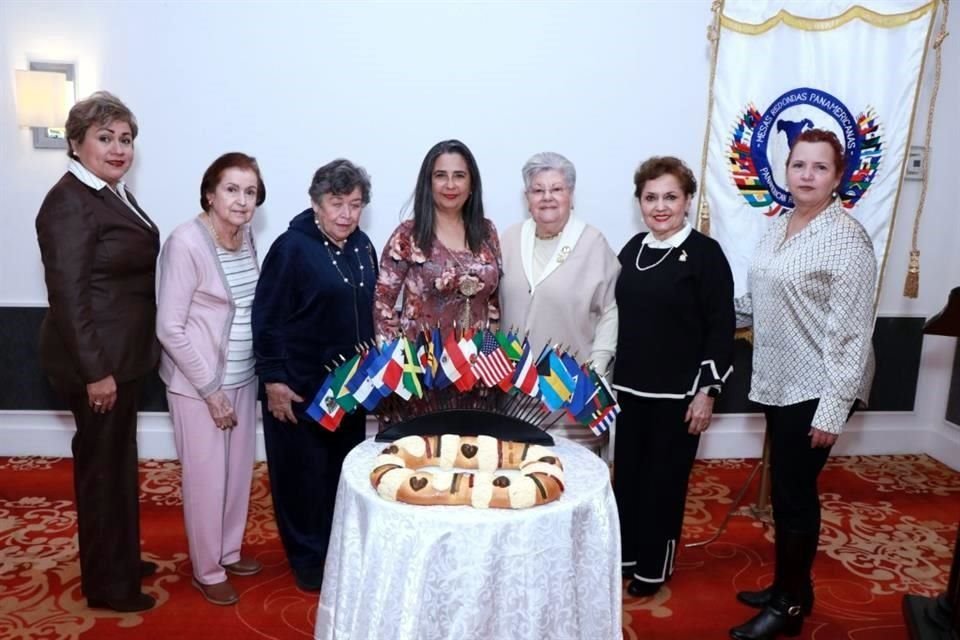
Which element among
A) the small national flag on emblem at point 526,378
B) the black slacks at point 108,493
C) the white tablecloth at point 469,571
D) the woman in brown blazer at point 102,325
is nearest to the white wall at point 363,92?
the woman in brown blazer at point 102,325

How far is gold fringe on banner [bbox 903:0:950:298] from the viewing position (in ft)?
12.8

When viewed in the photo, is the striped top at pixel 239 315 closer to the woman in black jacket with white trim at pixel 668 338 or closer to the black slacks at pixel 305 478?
the black slacks at pixel 305 478

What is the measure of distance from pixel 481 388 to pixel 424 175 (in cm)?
88

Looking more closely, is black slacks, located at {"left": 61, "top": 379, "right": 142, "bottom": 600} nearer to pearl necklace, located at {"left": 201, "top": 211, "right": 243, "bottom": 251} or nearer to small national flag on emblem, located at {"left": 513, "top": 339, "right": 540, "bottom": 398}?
pearl necklace, located at {"left": 201, "top": 211, "right": 243, "bottom": 251}

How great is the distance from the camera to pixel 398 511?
67.2 inches

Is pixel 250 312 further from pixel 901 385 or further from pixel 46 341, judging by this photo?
pixel 901 385

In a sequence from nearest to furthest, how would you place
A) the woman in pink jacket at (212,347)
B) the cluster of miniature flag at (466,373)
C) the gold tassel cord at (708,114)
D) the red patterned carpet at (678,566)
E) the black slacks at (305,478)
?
the cluster of miniature flag at (466,373), the woman in pink jacket at (212,347), the red patterned carpet at (678,566), the black slacks at (305,478), the gold tassel cord at (708,114)

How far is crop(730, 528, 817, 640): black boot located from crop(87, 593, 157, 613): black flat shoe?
2.03 meters

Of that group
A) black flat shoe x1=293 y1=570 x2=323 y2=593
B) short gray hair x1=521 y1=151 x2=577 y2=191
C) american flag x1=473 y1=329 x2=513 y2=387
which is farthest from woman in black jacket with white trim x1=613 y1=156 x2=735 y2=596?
black flat shoe x1=293 y1=570 x2=323 y2=593

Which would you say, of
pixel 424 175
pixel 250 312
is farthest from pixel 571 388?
pixel 250 312

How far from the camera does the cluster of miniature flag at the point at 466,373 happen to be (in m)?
2.04

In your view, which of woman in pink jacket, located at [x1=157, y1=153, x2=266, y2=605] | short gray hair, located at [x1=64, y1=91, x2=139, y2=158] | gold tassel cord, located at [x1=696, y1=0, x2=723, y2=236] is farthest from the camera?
gold tassel cord, located at [x1=696, y1=0, x2=723, y2=236]

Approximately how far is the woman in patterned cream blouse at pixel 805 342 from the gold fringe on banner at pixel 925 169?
5.87ft

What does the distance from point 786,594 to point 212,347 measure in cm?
210
